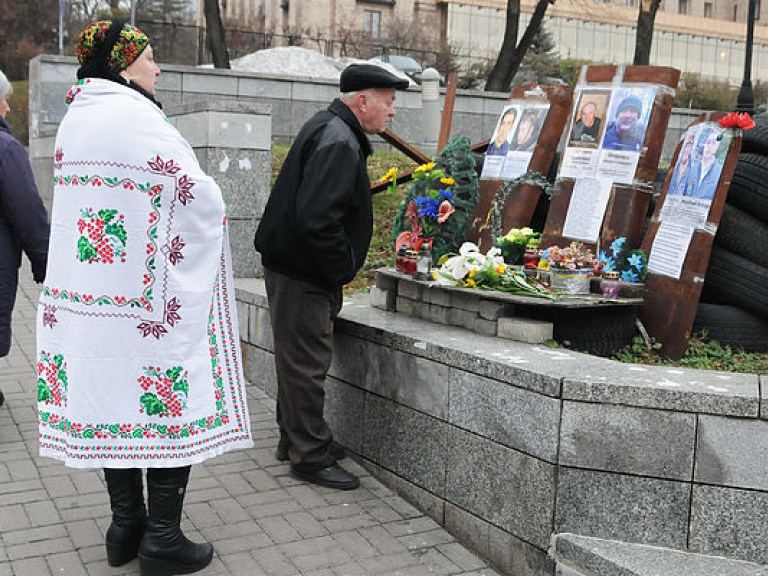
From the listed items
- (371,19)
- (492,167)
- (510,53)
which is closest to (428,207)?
(492,167)

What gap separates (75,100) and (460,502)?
2.31m

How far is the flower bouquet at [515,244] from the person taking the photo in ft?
16.4

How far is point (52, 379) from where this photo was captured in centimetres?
346

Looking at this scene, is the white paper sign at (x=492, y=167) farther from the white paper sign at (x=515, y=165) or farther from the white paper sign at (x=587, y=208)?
the white paper sign at (x=587, y=208)

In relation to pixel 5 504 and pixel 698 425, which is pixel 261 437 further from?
pixel 698 425

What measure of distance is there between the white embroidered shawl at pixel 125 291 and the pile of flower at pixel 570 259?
186 cm

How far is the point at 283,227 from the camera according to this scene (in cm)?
429

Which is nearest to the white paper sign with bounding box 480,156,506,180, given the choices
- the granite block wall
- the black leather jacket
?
the black leather jacket

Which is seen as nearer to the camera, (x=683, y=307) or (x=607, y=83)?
(x=683, y=307)

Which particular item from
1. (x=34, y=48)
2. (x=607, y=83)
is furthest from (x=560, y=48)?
(x=607, y=83)

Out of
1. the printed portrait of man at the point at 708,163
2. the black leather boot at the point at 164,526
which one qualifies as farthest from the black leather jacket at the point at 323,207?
the printed portrait of man at the point at 708,163

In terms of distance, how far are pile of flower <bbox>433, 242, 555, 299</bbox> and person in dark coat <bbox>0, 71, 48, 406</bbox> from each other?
227 cm

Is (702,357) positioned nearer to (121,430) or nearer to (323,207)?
(323,207)

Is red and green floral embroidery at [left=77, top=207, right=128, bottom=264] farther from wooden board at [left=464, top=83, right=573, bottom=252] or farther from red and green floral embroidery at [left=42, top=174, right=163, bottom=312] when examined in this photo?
wooden board at [left=464, top=83, right=573, bottom=252]
